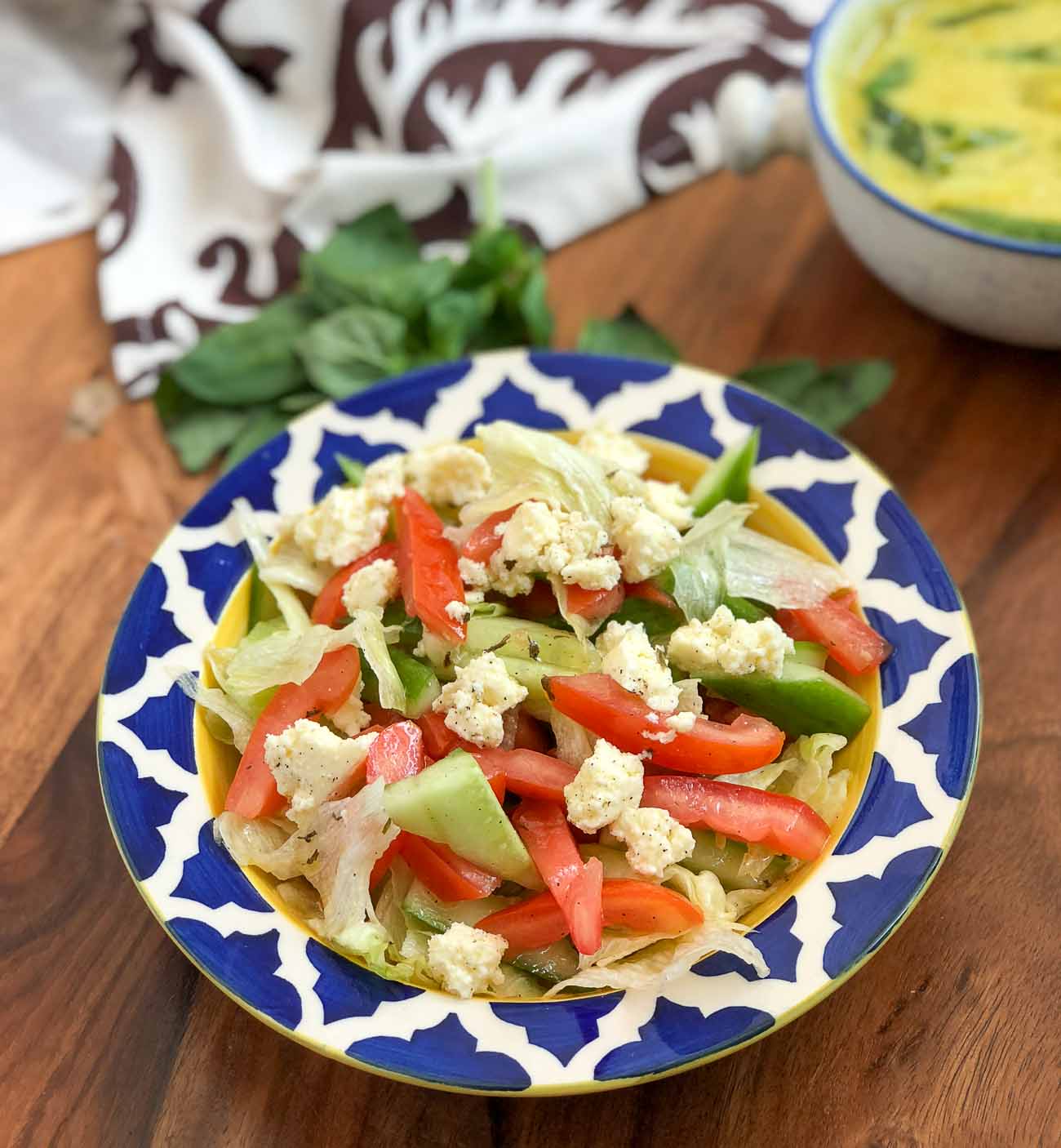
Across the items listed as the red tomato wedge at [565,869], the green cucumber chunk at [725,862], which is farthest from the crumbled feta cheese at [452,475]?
the green cucumber chunk at [725,862]

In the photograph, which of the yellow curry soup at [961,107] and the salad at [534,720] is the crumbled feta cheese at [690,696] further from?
the yellow curry soup at [961,107]

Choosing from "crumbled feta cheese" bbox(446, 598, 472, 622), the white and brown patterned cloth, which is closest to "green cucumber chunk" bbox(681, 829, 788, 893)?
"crumbled feta cheese" bbox(446, 598, 472, 622)

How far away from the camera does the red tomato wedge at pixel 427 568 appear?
1824 millimetres

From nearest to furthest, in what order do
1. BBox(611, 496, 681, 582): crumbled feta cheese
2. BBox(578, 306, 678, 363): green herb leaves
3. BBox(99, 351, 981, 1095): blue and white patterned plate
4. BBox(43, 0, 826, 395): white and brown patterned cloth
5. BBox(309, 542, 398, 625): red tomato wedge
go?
BBox(99, 351, 981, 1095): blue and white patterned plate < BBox(611, 496, 681, 582): crumbled feta cheese < BBox(309, 542, 398, 625): red tomato wedge < BBox(578, 306, 678, 363): green herb leaves < BBox(43, 0, 826, 395): white and brown patterned cloth

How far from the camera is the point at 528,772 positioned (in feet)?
5.64

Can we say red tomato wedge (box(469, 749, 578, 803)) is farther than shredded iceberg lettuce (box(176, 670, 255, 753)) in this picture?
No

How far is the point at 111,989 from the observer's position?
6.15ft

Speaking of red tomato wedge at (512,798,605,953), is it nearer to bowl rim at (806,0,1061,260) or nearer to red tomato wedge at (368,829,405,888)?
red tomato wedge at (368,829,405,888)

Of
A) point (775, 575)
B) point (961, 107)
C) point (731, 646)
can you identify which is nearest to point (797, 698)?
point (731, 646)

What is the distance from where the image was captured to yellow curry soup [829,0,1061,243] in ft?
7.95

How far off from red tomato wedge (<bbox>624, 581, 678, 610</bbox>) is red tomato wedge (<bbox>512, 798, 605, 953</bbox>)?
0.37 meters

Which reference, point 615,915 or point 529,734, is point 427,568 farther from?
point 615,915

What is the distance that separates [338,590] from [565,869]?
608 mm

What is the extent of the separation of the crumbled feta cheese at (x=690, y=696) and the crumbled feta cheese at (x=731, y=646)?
0.10ft
